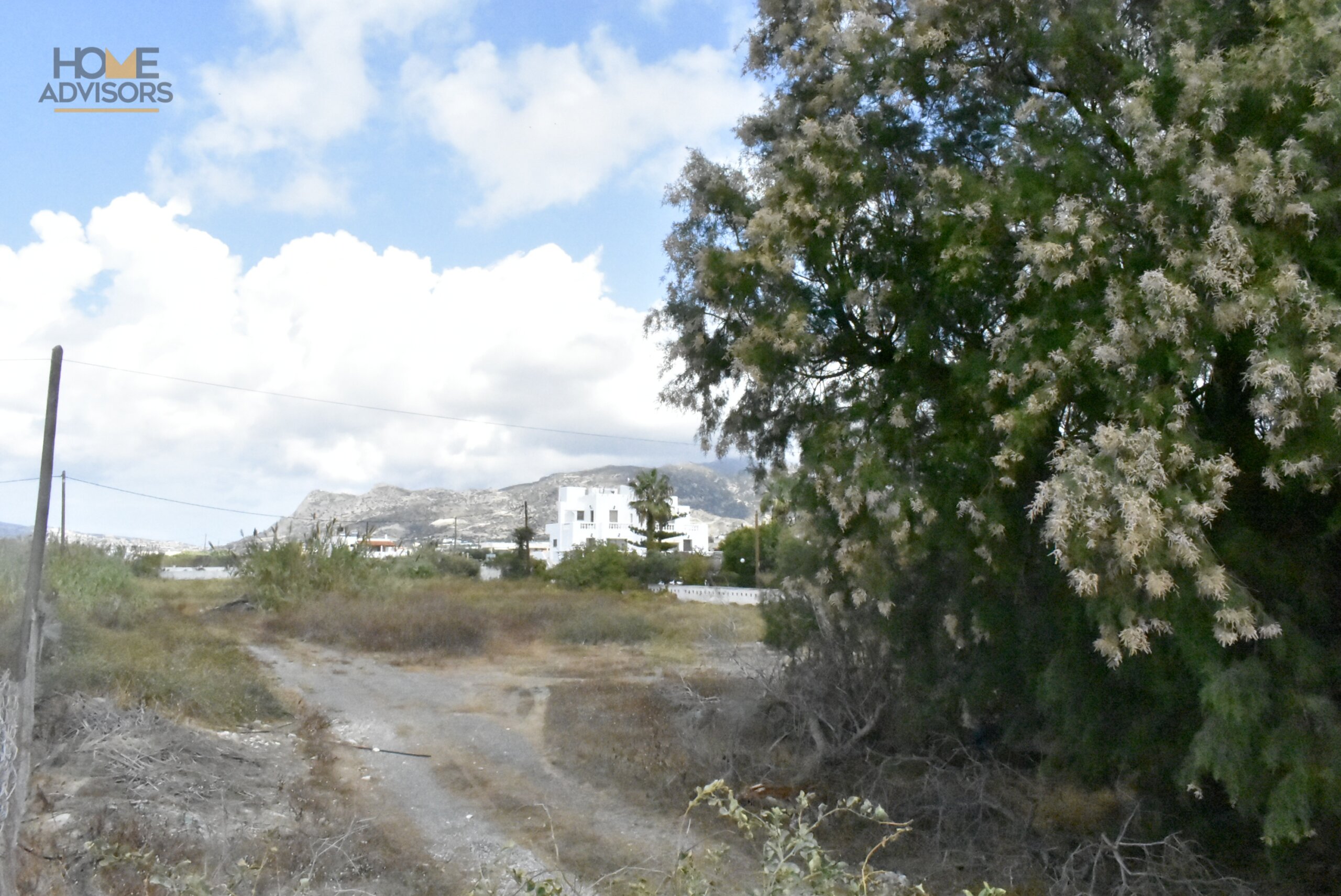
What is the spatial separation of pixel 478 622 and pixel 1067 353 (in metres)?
23.1

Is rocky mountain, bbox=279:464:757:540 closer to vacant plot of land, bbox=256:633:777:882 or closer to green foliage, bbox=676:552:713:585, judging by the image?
green foliage, bbox=676:552:713:585

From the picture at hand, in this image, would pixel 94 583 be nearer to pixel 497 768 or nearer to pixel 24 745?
pixel 497 768

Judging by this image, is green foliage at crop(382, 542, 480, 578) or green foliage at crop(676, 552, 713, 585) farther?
green foliage at crop(676, 552, 713, 585)

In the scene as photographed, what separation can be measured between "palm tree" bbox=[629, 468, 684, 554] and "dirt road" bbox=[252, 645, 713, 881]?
45.2m

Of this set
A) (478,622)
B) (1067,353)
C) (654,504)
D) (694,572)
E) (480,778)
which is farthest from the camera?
(654,504)

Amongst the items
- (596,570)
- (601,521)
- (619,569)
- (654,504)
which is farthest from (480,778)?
(601,521)

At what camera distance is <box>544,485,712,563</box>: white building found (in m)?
86.2

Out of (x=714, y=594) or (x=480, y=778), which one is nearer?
(x=480, y=778)

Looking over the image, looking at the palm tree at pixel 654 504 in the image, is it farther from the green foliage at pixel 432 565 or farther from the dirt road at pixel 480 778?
the dirt road at pixel 480 778

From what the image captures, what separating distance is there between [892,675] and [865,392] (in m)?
4.04

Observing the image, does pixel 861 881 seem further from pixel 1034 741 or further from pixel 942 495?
pixel 1034 741

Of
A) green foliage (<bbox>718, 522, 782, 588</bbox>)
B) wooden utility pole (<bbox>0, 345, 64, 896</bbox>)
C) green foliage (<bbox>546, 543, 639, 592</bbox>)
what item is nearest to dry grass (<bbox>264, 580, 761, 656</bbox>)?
green foliage (<bbox>546, 543, 639, 592</bbox>)

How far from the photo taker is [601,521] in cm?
8950

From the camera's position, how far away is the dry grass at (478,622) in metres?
26.2
